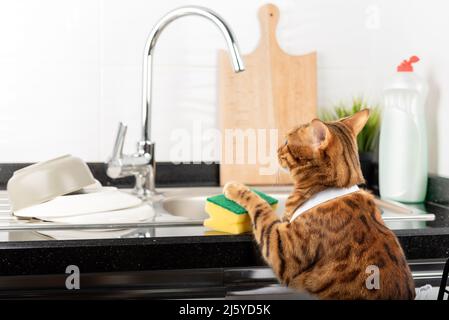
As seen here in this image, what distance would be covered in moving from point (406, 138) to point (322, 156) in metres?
0.43

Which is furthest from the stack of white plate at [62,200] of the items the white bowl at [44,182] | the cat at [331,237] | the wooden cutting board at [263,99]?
the wooden cutting board at [263,99]

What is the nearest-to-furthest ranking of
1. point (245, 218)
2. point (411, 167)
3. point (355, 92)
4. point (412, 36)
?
1. point (245, 218)
2. point (411, 167)
3. point (412, 36)
4. point (355, 92)

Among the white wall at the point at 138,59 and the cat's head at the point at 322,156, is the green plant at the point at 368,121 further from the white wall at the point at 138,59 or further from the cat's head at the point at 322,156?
the cat's head at the point at 322,156

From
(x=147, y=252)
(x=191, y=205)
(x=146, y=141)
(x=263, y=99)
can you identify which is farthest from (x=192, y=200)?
(x=147, y=252)

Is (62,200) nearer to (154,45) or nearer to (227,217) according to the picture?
(227,217)

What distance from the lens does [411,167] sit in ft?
4.62

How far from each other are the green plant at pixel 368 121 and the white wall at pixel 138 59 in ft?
0.09

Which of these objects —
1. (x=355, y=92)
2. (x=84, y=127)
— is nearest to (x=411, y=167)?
(x=355, y=92)

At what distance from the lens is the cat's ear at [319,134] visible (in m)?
1.03

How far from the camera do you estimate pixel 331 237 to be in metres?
0.99

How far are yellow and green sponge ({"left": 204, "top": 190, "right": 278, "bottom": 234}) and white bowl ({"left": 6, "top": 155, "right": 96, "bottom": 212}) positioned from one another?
0.94 ft

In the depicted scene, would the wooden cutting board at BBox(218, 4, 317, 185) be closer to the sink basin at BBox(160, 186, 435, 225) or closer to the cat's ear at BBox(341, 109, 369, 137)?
the sink basin at BBox(160, 186, 435, 225)

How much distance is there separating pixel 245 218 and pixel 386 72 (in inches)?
29.6
